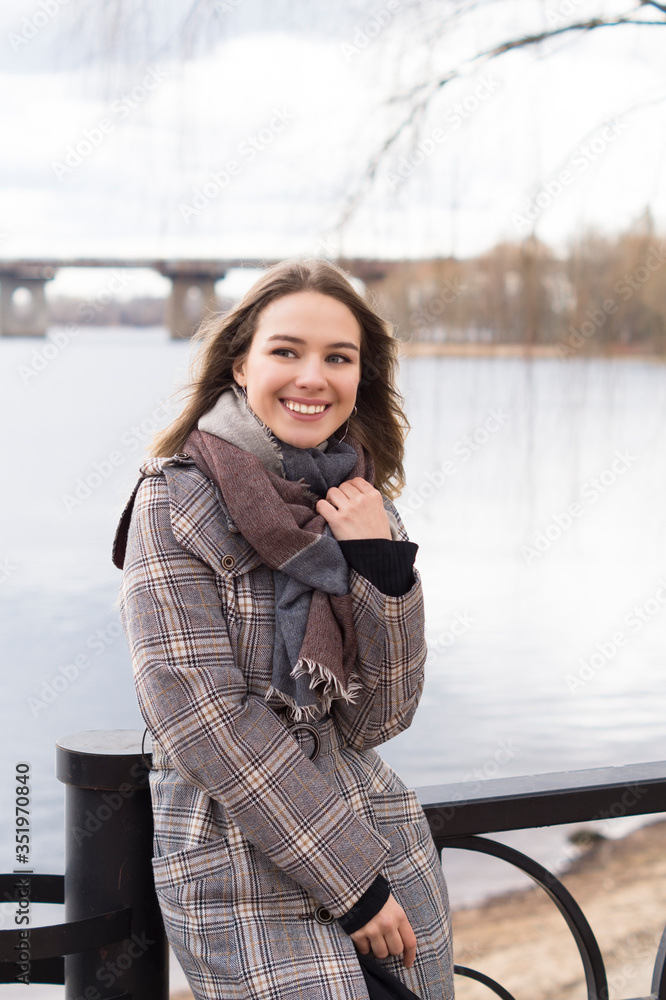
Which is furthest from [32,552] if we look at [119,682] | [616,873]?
[616,873]

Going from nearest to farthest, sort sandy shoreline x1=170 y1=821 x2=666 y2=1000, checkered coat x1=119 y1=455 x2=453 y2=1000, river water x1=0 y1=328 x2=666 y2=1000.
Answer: checkered coat x1=119 y1=455 x2=453 y2=1000
sandy shoreline x1=170 y1=821 x2=666 y2=1000
river water x1=0 y1=328 x2=666 y2=1000

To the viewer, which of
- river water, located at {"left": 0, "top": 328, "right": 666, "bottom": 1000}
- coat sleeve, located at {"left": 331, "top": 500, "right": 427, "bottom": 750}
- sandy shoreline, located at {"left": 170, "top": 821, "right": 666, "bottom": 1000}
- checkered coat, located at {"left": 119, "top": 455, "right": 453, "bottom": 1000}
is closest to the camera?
checkered coat, located at {"left": 119, "top": 455, "right": 453, "bottom": 1000}

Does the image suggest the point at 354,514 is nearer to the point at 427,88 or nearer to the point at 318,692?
the point at 318,692

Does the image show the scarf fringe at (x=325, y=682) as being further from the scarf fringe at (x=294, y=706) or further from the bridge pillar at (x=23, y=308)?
the bridge pillar at (x=23, y=308)

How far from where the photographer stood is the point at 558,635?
6.29m

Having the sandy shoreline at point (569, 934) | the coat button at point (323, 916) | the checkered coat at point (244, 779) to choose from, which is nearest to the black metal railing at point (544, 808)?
the checkered coat at point (244, 779)

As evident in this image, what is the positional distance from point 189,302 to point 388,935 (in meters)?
1.24

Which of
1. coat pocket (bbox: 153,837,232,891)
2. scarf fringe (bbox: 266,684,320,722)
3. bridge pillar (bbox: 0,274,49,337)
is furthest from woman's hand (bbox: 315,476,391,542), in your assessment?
bridge pillar (bbox: 0,274,49,337)

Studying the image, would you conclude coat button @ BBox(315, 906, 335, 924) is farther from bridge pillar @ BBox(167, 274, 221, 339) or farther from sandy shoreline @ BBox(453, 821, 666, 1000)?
sandy shoreline @ BBox(453, 821, 666, 1000)

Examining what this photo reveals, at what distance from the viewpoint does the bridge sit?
164 cm

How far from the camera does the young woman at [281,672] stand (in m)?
1.21

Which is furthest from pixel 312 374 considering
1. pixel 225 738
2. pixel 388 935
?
pixel 388 935

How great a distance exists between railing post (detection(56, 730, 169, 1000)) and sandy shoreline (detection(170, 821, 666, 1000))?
11.2ft

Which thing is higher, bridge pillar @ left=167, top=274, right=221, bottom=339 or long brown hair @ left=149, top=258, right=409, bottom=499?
bridge pillar @ left=167, top=274, right=221, bottom=339
